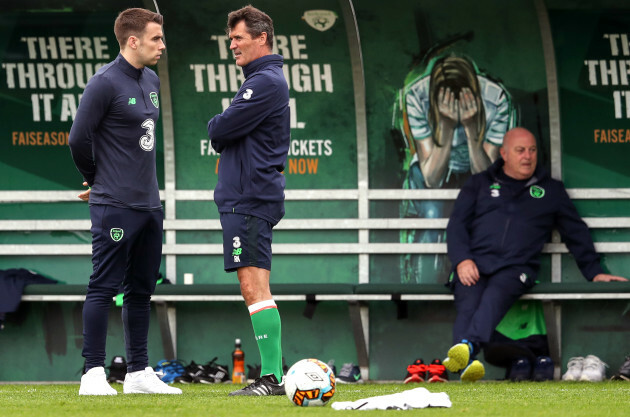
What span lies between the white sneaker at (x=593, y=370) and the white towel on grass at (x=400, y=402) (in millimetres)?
3233

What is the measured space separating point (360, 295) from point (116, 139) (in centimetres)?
→ 289

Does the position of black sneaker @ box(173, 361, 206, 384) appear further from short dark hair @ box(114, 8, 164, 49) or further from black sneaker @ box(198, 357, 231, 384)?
short dark hair @ box(114, 8, 164, 49)

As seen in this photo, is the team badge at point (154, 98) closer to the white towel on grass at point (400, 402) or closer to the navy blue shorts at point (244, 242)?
the navy blue shorts at point (244, 242)

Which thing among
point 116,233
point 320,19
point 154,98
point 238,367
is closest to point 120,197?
point 116,233

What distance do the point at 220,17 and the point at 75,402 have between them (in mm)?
4119

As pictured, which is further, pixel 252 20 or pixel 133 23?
pixel 133 23

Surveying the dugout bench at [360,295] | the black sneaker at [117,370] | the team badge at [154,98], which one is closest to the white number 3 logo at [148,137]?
the team badge at [154,98]

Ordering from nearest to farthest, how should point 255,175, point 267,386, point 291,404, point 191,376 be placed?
point 291,404 → point 267,386 → point 255,175 → point 191,376

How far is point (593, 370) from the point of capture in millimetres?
8297

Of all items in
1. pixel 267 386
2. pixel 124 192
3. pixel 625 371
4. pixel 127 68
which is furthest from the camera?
pixel 625 371

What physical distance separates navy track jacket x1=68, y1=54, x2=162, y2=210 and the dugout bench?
96.4 inches

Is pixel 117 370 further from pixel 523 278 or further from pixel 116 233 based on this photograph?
pixel 523 278

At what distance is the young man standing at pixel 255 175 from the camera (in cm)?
584

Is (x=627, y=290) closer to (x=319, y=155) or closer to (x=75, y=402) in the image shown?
(x=319, y=155)
